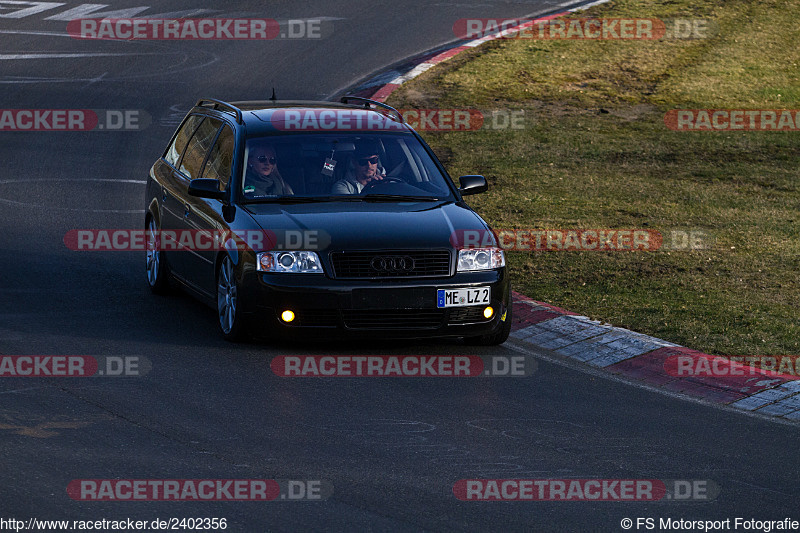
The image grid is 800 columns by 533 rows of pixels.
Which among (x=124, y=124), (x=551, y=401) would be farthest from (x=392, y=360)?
(x=124, y=124)

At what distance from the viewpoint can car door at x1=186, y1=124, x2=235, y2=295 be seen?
10.3 m

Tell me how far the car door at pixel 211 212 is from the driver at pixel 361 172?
0.95 m

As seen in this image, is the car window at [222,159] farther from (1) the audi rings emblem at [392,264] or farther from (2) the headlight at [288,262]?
(1) the audi rings emblem at [392,264]

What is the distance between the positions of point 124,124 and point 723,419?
14.6 meters

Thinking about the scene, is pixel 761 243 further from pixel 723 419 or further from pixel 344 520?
pixel 344 520

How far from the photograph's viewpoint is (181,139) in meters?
12.2

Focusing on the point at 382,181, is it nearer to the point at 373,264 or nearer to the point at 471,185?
the point at 471,185

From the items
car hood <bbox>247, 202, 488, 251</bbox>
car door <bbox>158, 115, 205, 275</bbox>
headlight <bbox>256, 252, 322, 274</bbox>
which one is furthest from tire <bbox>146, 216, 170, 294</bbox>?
headlight <bbox>256, 252, 322, 274</bbox>

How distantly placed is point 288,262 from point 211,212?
51.3 inches

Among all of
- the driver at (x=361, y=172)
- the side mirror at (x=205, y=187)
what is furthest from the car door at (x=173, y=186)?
the driver at (x=361, y=172)

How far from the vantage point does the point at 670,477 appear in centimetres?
705

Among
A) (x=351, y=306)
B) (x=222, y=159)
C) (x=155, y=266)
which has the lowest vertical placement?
(x=155, y=266)

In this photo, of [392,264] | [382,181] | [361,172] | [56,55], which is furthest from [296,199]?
[56,55]

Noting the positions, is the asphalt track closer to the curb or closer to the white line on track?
the curb
